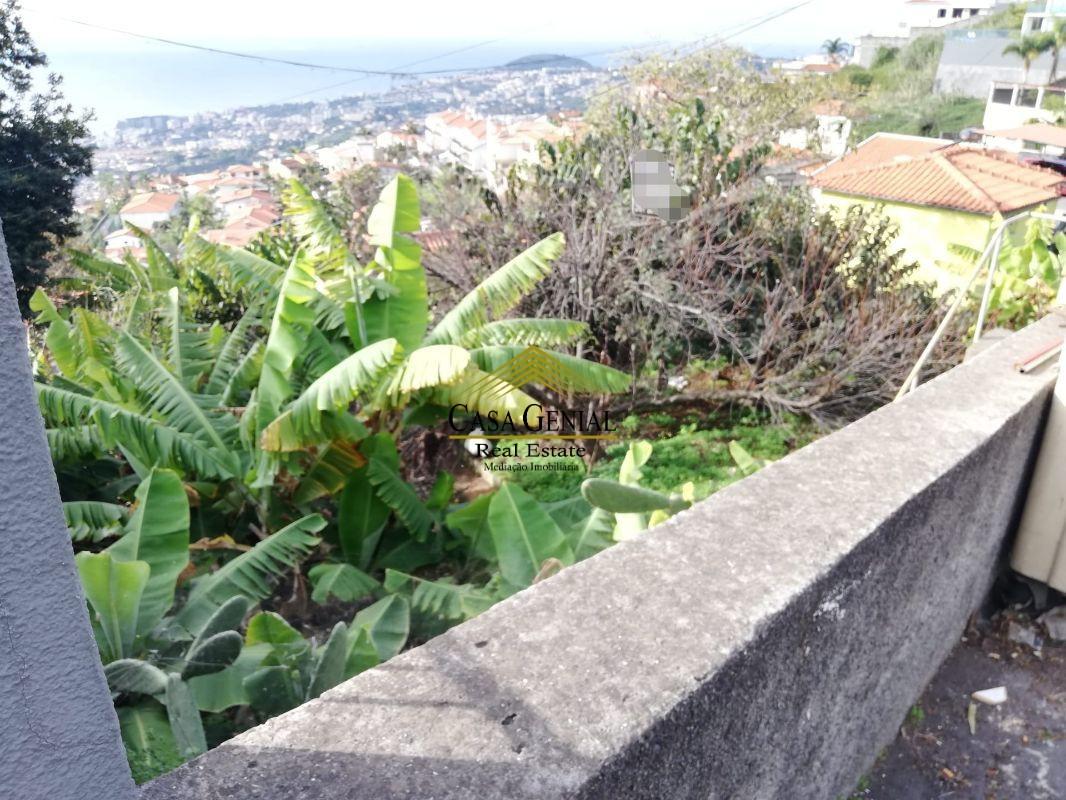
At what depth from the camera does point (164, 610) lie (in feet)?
11.0

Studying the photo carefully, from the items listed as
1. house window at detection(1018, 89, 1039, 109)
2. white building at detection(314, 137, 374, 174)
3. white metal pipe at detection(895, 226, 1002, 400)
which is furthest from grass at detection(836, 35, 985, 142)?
white metal pipe at detection(895, 226, 1002, 400)

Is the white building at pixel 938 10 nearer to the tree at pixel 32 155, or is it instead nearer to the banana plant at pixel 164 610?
the tree at pixel 32 155

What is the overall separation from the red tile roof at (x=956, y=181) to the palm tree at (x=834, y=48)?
4131 centimetres

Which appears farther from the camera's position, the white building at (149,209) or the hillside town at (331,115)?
the white building at (149,209)

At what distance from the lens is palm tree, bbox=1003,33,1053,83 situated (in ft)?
147

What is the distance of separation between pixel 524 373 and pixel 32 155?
11.6ft

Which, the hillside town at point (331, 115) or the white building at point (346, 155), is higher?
the hillside town at point (331, 115)

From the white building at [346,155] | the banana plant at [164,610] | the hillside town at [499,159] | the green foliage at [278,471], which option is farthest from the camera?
the white building at [346,155]

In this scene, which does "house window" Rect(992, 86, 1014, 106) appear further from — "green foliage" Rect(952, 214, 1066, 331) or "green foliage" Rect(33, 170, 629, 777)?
"green foliage" Rect(33, 170, 629, 777)

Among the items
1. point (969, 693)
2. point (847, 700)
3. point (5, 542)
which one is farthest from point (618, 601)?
point (969, 693)

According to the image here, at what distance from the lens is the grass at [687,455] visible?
6727 mm

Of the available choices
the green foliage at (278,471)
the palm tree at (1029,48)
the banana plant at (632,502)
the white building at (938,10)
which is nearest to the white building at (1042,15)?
the palm tree at (1029,48)

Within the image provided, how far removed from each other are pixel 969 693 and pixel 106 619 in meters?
3.21

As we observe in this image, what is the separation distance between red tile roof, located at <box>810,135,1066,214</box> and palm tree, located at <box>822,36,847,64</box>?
1626 inches
